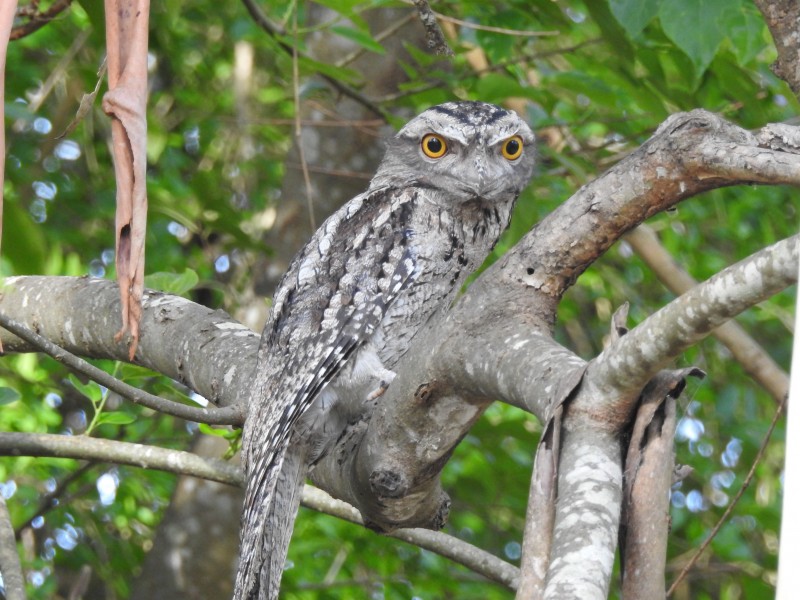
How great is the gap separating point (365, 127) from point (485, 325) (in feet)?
7.90

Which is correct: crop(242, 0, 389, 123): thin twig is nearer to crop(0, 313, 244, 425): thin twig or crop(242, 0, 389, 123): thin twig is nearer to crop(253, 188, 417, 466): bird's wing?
crop(253, 188, 417, 466): bird's wing

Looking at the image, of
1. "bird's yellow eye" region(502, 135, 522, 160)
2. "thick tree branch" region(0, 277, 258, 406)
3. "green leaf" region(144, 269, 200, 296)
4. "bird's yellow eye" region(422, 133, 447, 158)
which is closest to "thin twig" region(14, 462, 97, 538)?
"thick tree branch" region(0, 277, 258, 406)

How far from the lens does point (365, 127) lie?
3.85m

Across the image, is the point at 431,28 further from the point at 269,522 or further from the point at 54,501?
the point at 54,501

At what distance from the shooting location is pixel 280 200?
4.08 metres

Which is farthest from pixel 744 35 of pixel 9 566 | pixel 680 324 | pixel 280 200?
pixel 280 200

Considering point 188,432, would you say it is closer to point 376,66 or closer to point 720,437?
point 376,66

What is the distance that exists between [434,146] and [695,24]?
925 millimetres

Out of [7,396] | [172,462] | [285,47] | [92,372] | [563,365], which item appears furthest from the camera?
[285,47]

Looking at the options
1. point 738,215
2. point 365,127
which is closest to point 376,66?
point 365,127

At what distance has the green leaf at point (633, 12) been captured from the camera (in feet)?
7.15

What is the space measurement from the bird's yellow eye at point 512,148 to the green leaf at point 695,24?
2.63ft

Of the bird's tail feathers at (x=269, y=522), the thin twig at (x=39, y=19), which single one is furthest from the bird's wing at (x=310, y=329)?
the thin twig at (x=39, y=19)

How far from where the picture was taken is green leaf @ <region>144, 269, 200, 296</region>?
267cm
